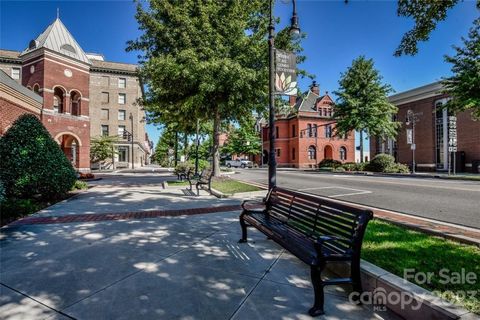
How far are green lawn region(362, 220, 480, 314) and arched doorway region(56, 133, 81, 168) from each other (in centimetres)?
2376

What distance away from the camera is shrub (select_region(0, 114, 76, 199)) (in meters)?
8.59

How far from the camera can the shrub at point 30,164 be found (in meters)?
8.59

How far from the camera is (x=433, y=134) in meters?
37.3

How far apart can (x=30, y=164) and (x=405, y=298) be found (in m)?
10.8

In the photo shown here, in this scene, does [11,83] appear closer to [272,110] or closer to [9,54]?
[272,110]

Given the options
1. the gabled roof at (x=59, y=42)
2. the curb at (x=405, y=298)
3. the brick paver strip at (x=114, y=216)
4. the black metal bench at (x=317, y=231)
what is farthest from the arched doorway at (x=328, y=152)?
the curb at (x=405, y=298)

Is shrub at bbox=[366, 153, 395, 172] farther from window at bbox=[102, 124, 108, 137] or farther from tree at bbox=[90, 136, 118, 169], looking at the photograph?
window at bbox=[102, 124, 108, 137]

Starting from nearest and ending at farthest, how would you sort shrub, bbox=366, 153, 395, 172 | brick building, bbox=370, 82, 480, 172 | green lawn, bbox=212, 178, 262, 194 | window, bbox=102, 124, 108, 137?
1. green lawn, bbox=212, 178, 262, 194
2. shrub, bbox=366, 153, 395, 172
3. brick building, bbox=370, 82, 480, 172
4. window, bbox=102, 124, 108, 137

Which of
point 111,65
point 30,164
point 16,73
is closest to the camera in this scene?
point 30,164

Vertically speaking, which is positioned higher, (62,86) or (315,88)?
(315,88)

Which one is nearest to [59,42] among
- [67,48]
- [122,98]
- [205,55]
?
[67,48]

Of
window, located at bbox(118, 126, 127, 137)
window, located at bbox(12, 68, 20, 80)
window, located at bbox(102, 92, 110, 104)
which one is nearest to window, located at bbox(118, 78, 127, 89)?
window, located at bbox(102, 92, 110, 104)

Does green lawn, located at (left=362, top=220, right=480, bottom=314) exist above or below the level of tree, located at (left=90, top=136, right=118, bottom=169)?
below

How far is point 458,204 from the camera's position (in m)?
8.59
